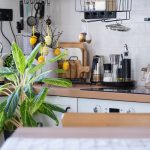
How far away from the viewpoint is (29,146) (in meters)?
1.03

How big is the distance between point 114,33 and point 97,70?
1.12 feet

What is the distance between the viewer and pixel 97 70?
9.99ft

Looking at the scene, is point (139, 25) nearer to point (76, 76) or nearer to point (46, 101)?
point (76, 76)

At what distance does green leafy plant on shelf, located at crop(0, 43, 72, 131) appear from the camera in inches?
91.7

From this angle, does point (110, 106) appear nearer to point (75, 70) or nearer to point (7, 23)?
point (75, 70)

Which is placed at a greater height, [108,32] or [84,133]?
[108,32]

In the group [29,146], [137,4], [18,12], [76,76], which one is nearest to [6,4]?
[18,12]

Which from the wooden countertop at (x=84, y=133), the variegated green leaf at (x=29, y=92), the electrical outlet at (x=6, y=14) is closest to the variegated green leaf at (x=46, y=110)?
the variegated green leaf at (x=29, y=92)

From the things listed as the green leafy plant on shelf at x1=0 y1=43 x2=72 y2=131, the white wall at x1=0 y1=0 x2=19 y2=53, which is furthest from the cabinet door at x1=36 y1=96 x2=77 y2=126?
the white wall at x1=0 y1=0 x2=19 y2=53

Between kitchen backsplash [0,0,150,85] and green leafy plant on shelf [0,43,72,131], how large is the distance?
72 centimetres

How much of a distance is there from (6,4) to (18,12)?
133 millimetres

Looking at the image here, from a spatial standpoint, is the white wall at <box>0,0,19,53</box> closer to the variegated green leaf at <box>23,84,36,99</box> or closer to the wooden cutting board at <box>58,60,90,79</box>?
the wooden cutting board at <box>58,60,90,79</box>

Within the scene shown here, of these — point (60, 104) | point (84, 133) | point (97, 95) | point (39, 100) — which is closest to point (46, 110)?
point (39, 100)

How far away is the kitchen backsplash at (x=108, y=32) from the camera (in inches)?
116
